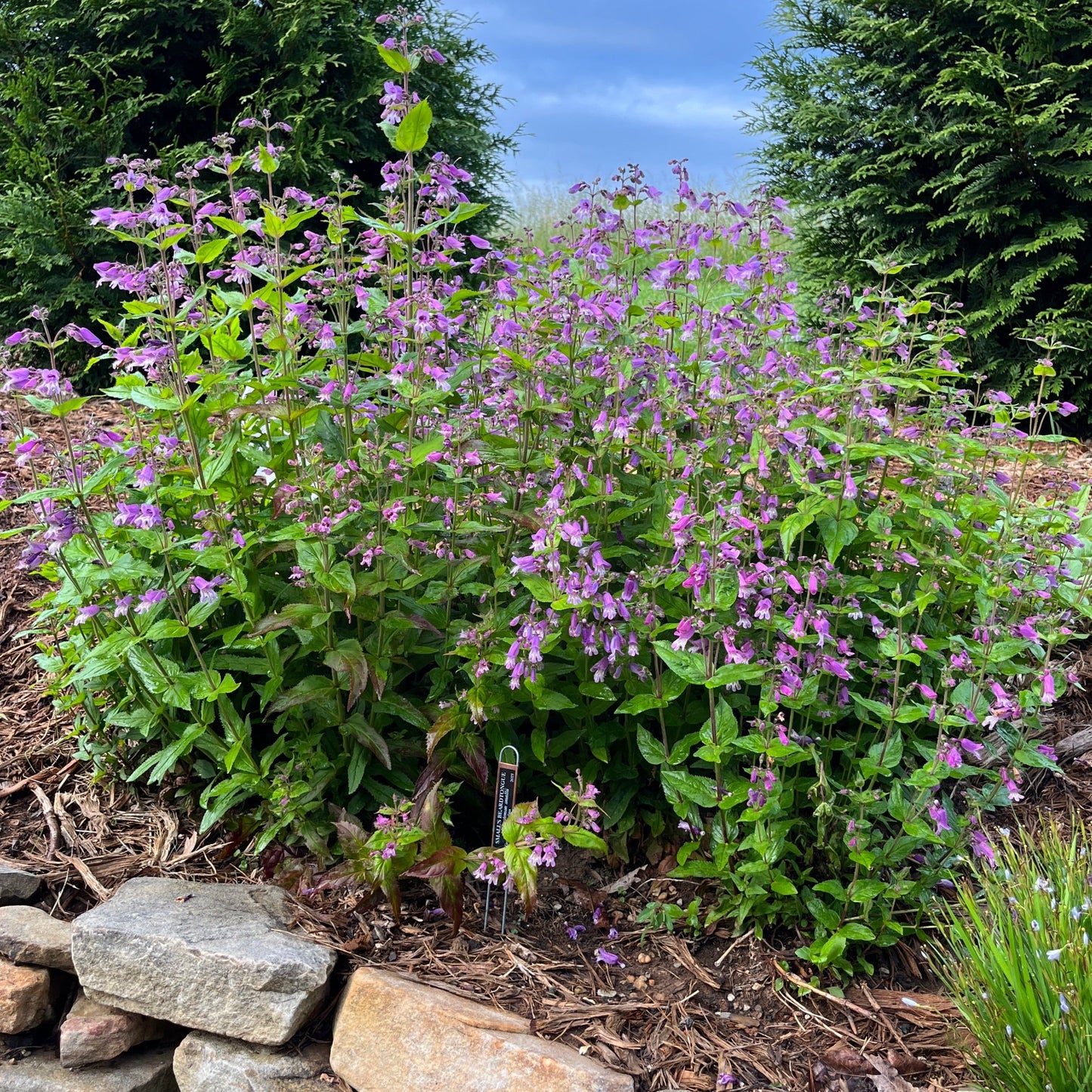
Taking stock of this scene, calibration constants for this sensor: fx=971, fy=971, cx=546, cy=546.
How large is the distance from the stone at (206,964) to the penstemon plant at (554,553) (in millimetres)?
318

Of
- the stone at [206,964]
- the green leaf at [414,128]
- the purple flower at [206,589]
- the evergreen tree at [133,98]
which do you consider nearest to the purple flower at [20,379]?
the purple flower at [206,589]

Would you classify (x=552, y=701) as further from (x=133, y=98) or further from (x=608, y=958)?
(x=133, y=98)

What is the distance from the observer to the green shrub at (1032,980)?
2246 mm

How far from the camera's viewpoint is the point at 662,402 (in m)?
3.14

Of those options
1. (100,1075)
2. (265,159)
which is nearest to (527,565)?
(265,159)

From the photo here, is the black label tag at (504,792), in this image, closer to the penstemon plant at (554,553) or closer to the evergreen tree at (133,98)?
the penstemon plant at (554,553)

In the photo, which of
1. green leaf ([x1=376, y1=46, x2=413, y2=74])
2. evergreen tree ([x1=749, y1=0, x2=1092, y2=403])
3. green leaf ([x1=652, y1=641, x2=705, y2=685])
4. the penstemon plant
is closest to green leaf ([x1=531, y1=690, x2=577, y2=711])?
the penstemon plant

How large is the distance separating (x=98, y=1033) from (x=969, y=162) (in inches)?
304

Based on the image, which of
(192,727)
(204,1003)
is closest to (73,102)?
(192,727)

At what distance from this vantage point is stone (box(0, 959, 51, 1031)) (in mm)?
3123

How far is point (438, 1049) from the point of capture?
2600 millimetres

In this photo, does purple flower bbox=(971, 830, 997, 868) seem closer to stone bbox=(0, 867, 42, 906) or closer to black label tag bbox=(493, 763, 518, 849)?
black label tag bbox=(493, 763, 518, 849)

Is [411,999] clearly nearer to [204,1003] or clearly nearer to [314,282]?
[204,1003]

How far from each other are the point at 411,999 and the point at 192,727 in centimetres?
107
